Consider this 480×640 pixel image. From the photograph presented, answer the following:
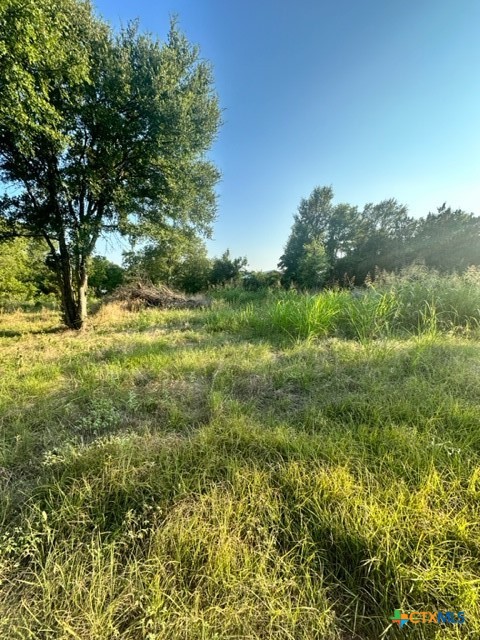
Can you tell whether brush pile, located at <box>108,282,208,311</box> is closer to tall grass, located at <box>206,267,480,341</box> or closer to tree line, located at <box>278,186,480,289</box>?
tall grass, located at <box>206,267,480,341</box>

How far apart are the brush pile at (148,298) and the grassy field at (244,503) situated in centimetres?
756

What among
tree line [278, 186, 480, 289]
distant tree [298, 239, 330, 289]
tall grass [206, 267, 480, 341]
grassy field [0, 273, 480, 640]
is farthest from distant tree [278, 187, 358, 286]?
grassy field [0, 273, 480, 640]

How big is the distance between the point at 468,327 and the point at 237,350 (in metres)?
3.44

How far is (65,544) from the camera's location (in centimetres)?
113

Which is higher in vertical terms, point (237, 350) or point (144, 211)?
point (144, 211)

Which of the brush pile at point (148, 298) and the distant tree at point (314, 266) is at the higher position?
the distant tree at point (314, 266)

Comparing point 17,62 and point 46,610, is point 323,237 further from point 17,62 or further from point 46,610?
point 46,610

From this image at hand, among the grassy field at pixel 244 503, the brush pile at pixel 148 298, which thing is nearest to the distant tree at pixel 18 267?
the brush pile at pixel 148 298

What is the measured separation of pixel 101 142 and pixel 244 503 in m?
8.44

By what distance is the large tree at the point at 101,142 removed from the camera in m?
5.28

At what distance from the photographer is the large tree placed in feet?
17.3

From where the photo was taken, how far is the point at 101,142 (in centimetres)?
640

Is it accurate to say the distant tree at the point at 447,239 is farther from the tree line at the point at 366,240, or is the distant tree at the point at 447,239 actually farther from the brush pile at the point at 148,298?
the brush pile at the point at 148,298

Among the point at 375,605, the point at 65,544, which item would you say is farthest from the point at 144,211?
the point at 375,605
